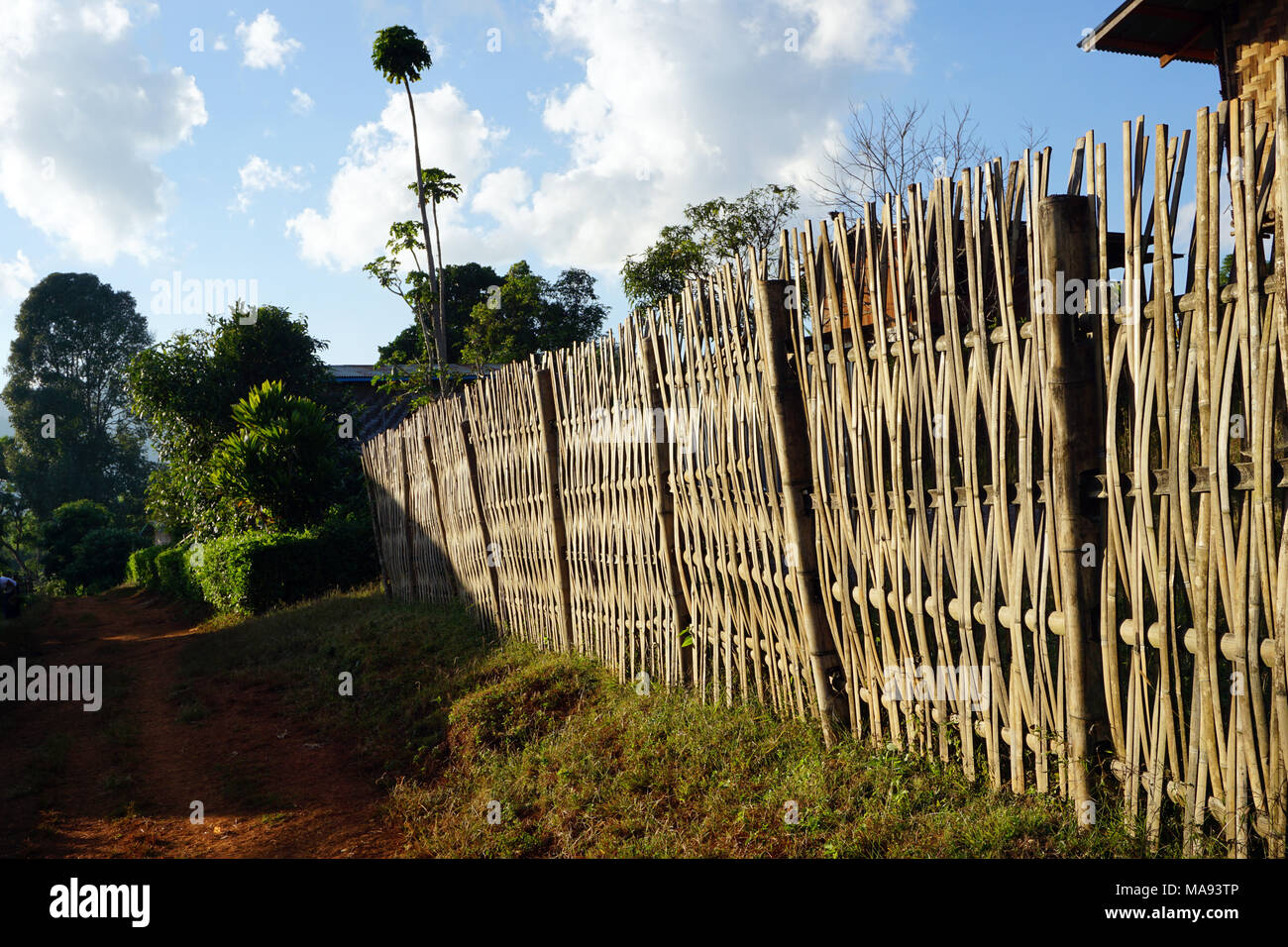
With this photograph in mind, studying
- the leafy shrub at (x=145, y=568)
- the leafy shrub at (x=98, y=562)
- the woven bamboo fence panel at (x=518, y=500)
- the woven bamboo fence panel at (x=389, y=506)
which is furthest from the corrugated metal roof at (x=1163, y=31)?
the leafy shrub at (x=98, y=562)

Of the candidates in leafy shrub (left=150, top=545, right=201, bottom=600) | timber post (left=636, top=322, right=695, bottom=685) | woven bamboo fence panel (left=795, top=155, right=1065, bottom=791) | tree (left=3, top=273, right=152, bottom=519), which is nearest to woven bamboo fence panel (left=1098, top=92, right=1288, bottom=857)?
woven bamboo fence panel (left=795, top=155, right=1065, bottom=791)

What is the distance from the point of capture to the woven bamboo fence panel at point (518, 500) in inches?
287

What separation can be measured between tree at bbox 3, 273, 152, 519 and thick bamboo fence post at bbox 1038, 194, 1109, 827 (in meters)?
46.1

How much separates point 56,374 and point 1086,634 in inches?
2008

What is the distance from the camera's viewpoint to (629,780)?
4.35 metres

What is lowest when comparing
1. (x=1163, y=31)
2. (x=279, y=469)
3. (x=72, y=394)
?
(x=279, y=469)

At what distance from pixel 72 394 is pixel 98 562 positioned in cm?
1826

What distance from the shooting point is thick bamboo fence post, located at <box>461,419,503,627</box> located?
855 centimetres

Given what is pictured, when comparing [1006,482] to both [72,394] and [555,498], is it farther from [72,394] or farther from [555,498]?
[72,394]

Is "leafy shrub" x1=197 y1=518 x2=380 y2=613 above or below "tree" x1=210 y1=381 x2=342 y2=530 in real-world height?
below

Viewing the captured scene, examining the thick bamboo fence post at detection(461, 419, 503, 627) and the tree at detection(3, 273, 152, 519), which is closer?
the thick bamboo fence post at detection(461, 419, 503, 627)

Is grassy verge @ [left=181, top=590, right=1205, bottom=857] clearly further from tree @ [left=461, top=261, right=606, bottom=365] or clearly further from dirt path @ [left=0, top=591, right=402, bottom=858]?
tree @ [left=461, top=261, right=606, bottom=365]

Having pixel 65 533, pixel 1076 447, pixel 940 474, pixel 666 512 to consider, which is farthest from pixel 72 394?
pixel 1076 447

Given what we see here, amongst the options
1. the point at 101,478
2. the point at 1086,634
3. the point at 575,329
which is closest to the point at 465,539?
the point at 1086,634
